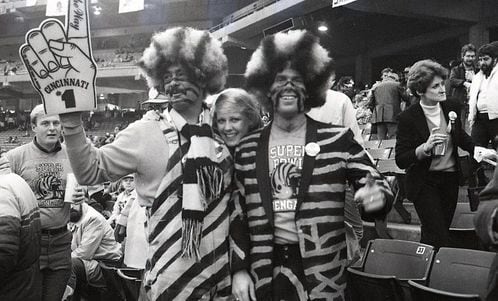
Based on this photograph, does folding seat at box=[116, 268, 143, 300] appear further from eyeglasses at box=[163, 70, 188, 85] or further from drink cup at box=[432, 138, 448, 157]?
drink cup at box=[432, 138, 448, 157]

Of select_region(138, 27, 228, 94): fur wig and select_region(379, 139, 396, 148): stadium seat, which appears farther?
select_region(379, 139, 396, 148): stadium seat

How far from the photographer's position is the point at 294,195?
6.78 ft

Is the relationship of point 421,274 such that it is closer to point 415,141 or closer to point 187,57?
point 415,141

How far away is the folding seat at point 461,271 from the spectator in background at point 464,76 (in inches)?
155

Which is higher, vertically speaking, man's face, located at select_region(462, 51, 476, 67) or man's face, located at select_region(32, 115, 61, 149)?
man's face, located at select_region(462, 51, 476, 67)

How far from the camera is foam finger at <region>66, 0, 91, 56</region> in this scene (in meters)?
1.93

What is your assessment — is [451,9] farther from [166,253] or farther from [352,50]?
[166,253]

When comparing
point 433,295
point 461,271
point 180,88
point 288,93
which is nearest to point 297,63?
point 288,93

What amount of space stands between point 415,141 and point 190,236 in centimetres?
208

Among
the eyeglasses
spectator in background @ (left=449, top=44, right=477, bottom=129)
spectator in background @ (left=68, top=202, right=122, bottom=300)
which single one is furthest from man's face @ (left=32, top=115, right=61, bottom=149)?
spectator in background @ (left=449, top=44, right=477, bottom=129)

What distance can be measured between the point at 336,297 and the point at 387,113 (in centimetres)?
587

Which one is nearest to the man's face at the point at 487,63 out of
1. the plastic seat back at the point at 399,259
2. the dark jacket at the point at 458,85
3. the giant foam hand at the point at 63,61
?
the dark jacket at the point at 458,85

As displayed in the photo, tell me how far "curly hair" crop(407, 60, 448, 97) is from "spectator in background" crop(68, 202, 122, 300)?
105 inches

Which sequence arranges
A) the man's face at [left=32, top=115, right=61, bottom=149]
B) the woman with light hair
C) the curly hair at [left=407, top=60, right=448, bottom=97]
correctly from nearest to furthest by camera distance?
the woman with light hair, the curly hair at [left=407, top=60, right=448, bottom=97], the man's face at [left=32, top=115, right=61, bottom=149]
